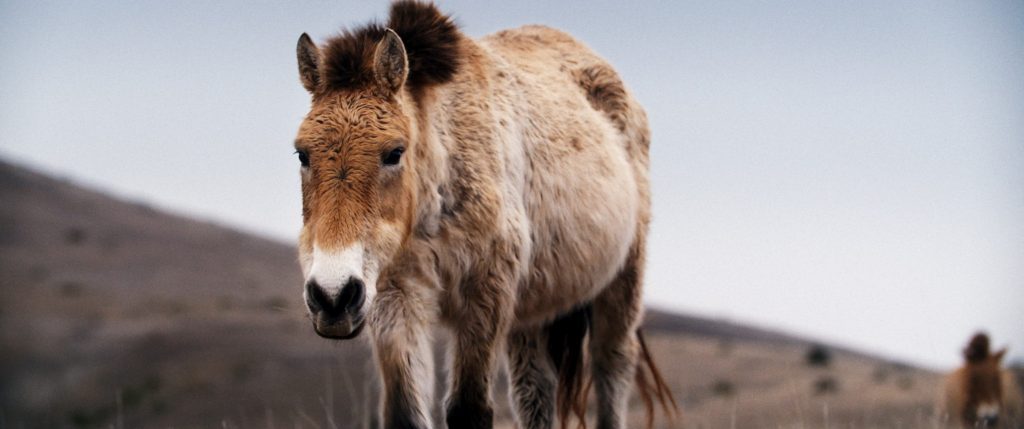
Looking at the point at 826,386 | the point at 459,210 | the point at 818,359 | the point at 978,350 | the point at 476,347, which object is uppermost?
the point at 459,210

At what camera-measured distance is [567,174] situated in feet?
18.0

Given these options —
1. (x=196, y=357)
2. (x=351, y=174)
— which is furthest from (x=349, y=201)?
(x=196, y=357)

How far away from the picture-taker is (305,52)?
172 inches

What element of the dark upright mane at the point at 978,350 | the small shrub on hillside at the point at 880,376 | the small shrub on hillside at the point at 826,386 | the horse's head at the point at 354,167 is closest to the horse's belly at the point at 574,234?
the horse's head at the point at 354,167

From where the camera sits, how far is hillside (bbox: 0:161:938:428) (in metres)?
20.6

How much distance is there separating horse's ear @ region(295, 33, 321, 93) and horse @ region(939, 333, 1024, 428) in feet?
33.6

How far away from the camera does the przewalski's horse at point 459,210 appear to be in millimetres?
3938

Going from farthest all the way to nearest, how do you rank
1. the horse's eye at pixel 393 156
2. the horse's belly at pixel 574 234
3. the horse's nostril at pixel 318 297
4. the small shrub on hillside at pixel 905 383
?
the small shrub on hillside at pixel 905 383 < the horse's belly at pixel 574 234 < the horse's eye at pixel 393 156 < the horse's nostril at pixel 318 297

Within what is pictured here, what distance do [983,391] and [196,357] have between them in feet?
66.2

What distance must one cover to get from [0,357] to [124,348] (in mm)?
3064

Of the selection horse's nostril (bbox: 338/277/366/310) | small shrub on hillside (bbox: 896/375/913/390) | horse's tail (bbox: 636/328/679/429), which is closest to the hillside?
small shrub on hillside (bbox: 896/375/913/390)

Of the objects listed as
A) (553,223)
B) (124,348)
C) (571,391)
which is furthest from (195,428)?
(553,223)

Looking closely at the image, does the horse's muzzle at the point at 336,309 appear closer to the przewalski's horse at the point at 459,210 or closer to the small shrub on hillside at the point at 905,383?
the przewalski's horse at the point at 459,210

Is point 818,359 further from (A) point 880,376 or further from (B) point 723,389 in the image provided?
(B) point 723,389
